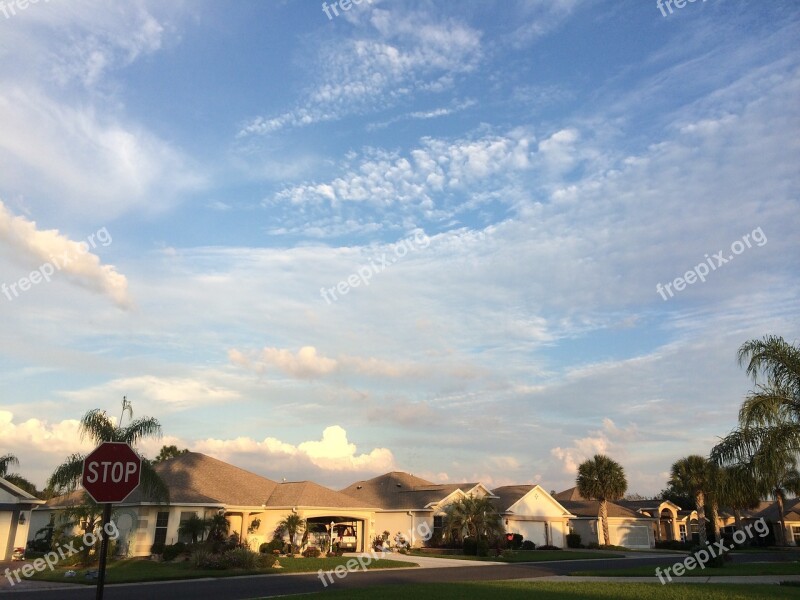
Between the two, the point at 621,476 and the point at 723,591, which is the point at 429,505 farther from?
the point at 723,591

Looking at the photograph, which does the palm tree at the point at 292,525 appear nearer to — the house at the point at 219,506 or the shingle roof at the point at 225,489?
the house at the point at 219,506

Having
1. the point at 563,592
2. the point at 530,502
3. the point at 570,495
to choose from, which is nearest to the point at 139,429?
the point at 563,592

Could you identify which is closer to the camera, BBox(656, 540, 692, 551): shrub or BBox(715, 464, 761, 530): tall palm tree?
BBox(715, 464, 761, 530): tall palm tree

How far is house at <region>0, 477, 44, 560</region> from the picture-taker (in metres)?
34.2

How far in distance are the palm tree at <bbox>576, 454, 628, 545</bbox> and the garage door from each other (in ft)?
6.25

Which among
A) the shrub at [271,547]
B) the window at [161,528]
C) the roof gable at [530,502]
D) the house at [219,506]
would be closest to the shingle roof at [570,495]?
the roof gable at [530,502]

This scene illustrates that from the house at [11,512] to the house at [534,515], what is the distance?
36.9 meters

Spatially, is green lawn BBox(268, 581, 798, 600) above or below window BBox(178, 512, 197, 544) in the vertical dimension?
below

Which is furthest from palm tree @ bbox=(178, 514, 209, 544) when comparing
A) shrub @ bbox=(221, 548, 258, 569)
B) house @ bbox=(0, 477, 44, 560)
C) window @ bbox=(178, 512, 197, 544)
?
house @ bbox=(0, 477, 44, 560)

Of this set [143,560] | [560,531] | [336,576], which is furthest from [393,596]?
[560,531]

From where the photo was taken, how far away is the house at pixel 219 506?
37281mm

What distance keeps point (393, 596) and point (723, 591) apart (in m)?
10.3

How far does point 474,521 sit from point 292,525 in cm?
1460

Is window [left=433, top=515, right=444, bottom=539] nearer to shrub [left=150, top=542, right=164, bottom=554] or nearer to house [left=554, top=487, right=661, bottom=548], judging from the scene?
house [left=554, top=487, right=661, bottom=548]
